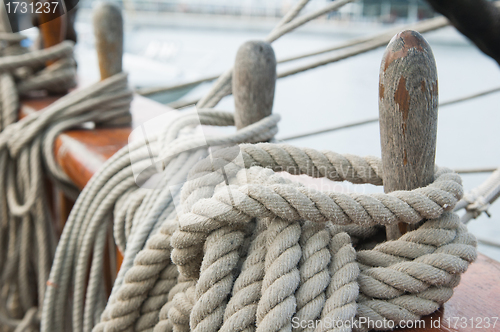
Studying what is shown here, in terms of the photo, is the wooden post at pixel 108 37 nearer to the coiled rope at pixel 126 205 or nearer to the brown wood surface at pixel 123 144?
the brown wood surface at pixel 123 144

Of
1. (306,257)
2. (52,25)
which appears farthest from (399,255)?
(52,25)

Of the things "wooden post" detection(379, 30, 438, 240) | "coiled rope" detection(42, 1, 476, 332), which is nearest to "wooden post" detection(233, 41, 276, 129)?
"coiled rope" detection(42, 1, 476, 332)

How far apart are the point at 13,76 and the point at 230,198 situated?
1206 millimetres

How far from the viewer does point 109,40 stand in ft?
3.50

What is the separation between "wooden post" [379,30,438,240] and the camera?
44cm

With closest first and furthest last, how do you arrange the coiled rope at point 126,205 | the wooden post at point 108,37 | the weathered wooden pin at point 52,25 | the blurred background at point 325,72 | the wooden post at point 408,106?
the wooden post at point 408,106 → the coiled rope at point 126,205 → the wooden post at point 108,37 → the weathered wooden pin at point 52,25 → the blurred background at point 325,72

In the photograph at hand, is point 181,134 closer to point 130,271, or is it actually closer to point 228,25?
point 130,271

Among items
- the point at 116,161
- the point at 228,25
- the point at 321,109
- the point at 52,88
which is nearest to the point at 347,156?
the point at 116,161

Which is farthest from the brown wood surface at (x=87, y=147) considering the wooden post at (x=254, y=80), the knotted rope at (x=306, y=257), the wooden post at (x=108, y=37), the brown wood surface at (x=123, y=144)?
the knotted rope at (x=306, y=257)

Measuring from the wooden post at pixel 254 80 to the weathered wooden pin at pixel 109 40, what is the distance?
486 mm

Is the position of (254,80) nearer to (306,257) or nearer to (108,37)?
(306,257)

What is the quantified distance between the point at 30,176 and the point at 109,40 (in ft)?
1.30

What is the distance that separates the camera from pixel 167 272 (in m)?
0.58

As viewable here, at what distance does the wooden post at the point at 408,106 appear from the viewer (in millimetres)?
438
